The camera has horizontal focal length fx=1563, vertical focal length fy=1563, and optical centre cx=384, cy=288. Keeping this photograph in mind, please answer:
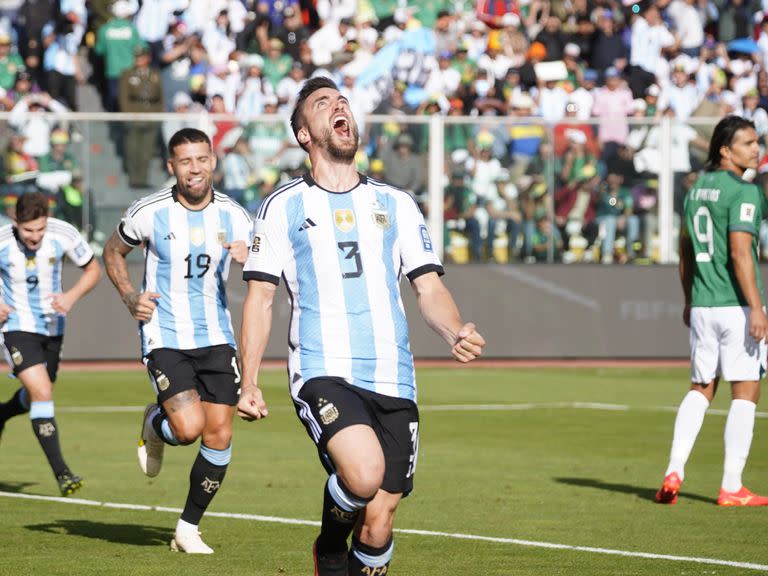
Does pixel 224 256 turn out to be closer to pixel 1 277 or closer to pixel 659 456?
pixel 1 277

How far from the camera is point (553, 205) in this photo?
22.5m

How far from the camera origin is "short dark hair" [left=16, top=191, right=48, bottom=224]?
1115cm

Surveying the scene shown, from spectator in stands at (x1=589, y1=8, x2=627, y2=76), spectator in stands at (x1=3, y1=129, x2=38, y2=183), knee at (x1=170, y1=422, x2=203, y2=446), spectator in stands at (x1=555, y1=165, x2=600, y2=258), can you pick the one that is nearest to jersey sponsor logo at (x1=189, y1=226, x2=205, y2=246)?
knee at (x1=170, y1=422, x2=203, y2=446)

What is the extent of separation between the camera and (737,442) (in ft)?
33.0

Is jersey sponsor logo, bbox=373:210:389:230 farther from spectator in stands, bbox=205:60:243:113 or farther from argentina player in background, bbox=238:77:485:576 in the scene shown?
spectator in stands, bbox=205:60:243:113

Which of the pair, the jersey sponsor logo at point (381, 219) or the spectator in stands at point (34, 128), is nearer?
the jersey sponsor logo at point (381, 219)

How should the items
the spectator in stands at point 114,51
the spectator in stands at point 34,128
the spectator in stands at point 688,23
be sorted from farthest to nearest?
the spectator in stands at point 688,23
the spectator in stands at point 114,51
the spectator in stands at point 34,128

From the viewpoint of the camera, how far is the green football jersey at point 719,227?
32.8 feet

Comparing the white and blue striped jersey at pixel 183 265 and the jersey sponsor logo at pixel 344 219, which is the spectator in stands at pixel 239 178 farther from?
the jersey sponsor logo at pixel 344 219

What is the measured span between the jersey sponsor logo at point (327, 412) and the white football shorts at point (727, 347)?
4.50 metres

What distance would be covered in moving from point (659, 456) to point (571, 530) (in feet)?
13.0

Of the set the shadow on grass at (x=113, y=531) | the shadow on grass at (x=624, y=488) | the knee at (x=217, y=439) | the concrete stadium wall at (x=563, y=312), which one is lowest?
the concrete stadium wall at (x=563, y=312)

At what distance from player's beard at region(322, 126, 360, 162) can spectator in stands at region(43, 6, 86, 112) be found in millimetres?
17982

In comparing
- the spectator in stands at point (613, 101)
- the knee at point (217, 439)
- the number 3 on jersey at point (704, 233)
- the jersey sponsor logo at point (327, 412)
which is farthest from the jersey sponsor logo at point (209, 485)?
the spectator in stands at point (613, 101)
